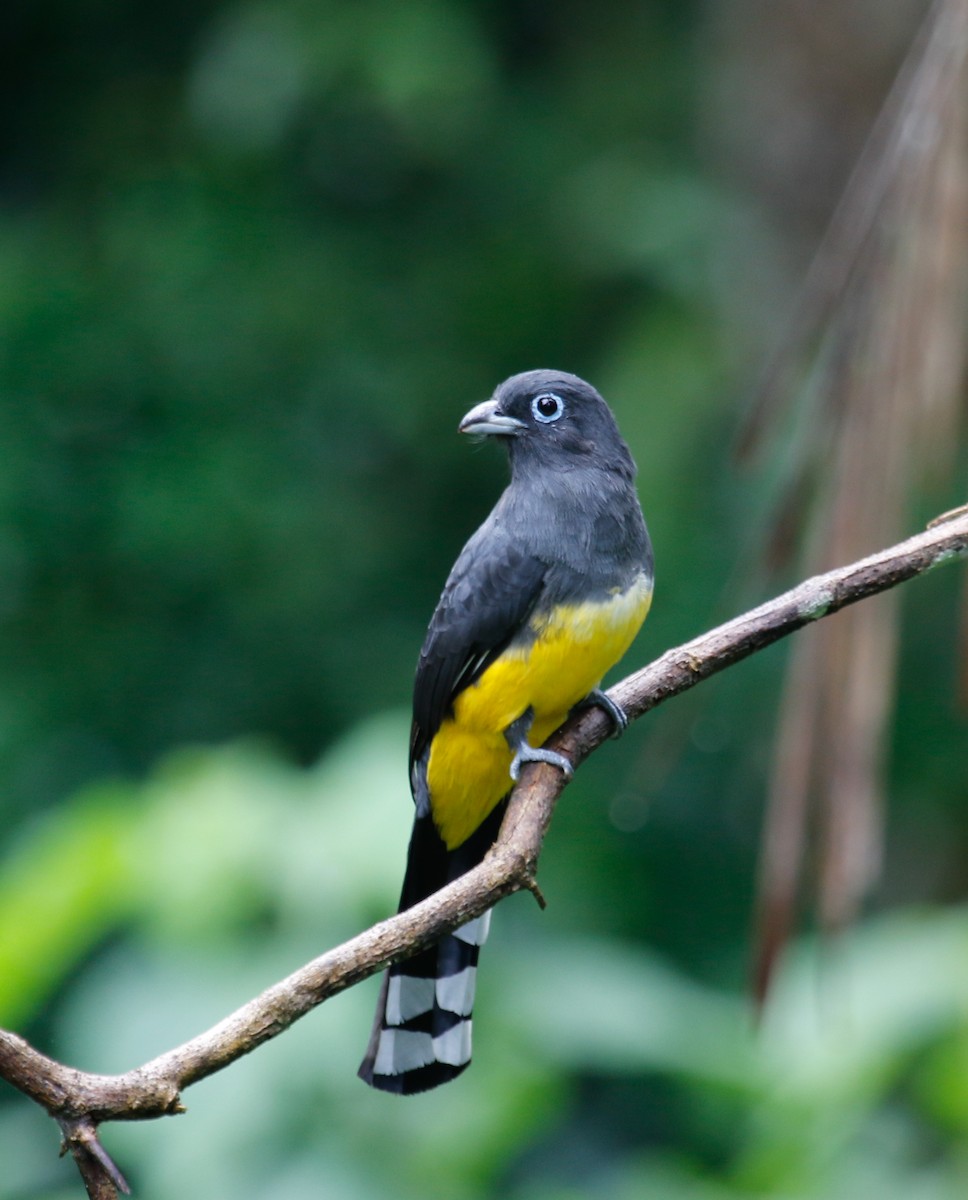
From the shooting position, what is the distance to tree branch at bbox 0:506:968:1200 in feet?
6.82

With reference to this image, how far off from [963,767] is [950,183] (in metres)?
4.90

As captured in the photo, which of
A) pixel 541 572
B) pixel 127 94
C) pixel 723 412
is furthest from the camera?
pixel 127 94

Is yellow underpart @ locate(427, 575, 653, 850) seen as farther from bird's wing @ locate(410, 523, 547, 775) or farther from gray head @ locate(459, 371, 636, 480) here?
gray head @ locate(459, 371, 636, 480)

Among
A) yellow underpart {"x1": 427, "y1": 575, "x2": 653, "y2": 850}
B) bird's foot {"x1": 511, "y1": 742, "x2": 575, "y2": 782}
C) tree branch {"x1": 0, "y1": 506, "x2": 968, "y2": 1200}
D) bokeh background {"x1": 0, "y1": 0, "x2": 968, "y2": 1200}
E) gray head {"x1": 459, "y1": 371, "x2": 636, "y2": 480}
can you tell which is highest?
bokeh background {"x1": 0, "y1": 0, "x2": 968, "y2": 1200}

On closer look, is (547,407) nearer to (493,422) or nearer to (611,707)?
(493,422)

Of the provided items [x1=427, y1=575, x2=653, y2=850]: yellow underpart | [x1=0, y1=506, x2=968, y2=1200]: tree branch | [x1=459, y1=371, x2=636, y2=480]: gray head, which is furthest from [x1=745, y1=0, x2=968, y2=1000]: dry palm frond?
[x1=459, y1=371, x2=636, y2=480]: gray head

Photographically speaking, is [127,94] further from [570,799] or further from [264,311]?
[570,799]

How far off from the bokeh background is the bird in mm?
1115

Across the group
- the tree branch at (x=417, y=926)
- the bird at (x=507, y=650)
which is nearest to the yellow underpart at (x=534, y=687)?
the bird at (x=507, y=650)

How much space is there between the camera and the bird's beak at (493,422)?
13.3 ft

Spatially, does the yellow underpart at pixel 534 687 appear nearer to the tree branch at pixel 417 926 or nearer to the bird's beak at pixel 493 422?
the tree branch at pixel 417 926

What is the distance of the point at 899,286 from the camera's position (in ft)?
9.98

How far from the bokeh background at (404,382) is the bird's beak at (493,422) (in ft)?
5.72

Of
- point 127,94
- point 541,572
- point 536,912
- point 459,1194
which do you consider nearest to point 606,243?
point 127,94
